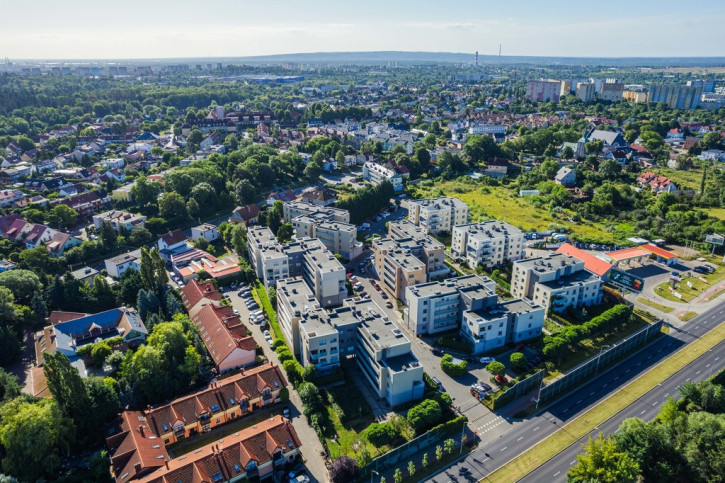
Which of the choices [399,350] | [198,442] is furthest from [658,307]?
[198,442]

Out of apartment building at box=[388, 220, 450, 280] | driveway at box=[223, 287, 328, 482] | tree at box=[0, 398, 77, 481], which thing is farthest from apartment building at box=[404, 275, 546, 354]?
tree at box=[0, 398, 77, 481]

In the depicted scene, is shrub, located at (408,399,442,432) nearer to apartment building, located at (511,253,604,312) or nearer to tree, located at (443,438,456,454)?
tree, located at (443,438,456,454)

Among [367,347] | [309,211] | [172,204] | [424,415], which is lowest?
[424,415]

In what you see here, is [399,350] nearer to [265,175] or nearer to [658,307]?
[658,307]

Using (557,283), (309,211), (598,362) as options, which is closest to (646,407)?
(598,362)

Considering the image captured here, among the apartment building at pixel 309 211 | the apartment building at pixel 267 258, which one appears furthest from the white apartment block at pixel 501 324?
the apartment building at pixel 309 211

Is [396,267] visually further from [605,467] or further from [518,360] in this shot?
[605,467]

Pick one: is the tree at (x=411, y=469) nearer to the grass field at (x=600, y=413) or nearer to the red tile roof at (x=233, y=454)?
the grass field at (x=600, y=413)
